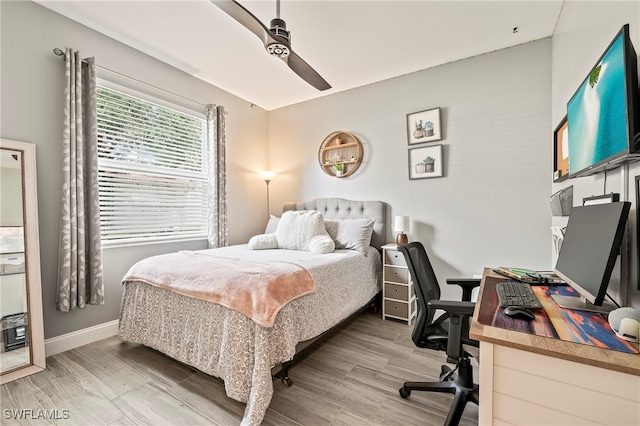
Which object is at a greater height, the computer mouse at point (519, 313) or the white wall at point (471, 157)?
the white wall at point (471, 157)

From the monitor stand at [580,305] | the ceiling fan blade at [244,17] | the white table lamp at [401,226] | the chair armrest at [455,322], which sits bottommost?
the chair armrest at [455,322]

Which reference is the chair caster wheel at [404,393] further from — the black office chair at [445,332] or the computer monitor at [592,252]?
the computer monitor at [592,252]

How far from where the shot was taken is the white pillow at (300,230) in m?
3.06

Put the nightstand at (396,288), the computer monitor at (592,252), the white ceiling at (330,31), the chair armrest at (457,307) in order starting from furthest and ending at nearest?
the nightstand at (396,288)
the white ceiling at (330,31)
the chair armrest at (457,307)
the computer monitor at (592,252)

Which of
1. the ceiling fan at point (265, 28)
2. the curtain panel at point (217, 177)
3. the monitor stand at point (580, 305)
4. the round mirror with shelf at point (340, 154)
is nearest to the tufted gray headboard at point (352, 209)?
the round mirror with shelf at point (340, 154)

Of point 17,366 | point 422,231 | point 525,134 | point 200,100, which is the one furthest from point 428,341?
point 200,100

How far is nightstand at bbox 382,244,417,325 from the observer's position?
2.94m

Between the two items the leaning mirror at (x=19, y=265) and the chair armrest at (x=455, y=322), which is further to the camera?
the leaning mirror at (x=19, y=265)

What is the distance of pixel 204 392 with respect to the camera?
181cm

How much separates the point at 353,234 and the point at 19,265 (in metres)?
2.88

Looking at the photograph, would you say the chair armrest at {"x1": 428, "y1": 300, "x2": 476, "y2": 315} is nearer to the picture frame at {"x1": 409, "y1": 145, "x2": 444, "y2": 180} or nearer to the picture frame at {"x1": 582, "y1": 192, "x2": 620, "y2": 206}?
the picture frame at {"x1": 582, "y1": 192, "x2": 620, "y2": 206}

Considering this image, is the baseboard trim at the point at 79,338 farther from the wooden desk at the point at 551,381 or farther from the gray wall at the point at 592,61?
the gray wall at the point at 592,61

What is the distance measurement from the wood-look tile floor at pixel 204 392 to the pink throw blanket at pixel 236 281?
24.5 inches

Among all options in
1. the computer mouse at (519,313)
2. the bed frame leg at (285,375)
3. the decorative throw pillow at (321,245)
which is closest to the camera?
the computer mouse at (519,313)
